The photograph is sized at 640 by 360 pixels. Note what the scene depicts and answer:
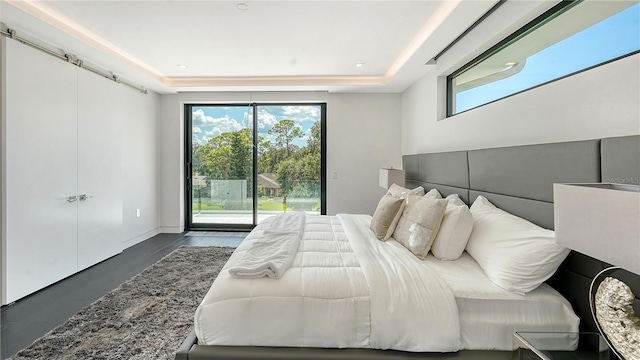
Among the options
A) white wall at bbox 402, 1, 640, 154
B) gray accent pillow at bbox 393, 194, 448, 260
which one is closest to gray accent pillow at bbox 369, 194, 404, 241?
gray accent pillow at bbox 393, 194, 448, 260

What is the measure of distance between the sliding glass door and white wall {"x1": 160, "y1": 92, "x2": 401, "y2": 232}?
23 centimetres

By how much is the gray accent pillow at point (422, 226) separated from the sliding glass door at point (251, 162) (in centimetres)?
280

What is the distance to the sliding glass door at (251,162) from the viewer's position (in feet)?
16.1

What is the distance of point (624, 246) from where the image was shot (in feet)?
2.58

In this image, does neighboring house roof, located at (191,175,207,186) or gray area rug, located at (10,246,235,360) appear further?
neighboring house roof, located at (191,175,207,186)

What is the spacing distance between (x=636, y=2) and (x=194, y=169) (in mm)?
5355

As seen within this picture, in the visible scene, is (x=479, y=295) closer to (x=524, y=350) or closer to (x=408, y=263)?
(x=524, y=350)

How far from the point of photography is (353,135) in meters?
4.69

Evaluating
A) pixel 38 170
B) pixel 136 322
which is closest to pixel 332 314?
pixel 136 322

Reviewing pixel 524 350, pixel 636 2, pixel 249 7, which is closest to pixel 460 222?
pixel 524 350

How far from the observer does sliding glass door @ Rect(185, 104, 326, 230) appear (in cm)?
489

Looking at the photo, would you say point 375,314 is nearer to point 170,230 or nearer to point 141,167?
point 141,167

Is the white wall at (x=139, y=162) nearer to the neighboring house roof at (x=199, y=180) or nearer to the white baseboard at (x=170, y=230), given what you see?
the white baseboard at (x=170, y=230)

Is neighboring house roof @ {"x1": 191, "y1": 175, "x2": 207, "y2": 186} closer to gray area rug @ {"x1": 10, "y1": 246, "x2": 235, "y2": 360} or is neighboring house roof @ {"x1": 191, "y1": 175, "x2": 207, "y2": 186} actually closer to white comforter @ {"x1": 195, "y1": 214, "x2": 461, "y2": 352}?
gray area rug @ {"x1": 10, "y1": 246, "x2": 235, "y2": 360}
